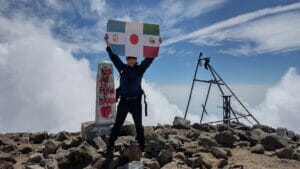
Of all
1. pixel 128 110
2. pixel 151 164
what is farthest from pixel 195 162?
pixel 128 110

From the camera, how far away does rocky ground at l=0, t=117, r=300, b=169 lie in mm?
10664

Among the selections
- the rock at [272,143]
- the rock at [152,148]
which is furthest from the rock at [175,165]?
the rock at [272,143]

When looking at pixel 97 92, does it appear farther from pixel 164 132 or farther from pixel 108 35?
pixel 108 35

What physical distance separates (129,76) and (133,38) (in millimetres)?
1046

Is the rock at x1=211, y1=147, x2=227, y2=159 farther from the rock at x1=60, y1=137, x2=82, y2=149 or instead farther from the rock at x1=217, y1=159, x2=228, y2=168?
the rock at x1=60, y1=137, x2=82, y2=149

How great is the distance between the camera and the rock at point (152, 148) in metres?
11.4

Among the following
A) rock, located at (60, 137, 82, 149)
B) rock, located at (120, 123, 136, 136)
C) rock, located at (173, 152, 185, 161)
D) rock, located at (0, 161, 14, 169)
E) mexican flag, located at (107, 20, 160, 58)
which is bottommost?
rock, located at (0, 161, 14, 169)

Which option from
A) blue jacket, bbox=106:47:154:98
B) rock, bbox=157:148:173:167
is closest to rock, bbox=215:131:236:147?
rock, bbox=157:148:173:167

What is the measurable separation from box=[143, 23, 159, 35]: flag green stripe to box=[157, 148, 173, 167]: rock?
125 inches

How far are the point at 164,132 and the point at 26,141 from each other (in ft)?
18.9

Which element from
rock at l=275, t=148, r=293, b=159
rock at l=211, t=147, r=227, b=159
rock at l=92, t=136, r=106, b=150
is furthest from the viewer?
rock at l=275, t=148, r=293, b=159

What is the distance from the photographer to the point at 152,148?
1145 centimetres

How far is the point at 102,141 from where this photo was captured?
41.7ft

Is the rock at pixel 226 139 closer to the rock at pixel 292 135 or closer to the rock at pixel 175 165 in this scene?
the rock at pixel 175 165
